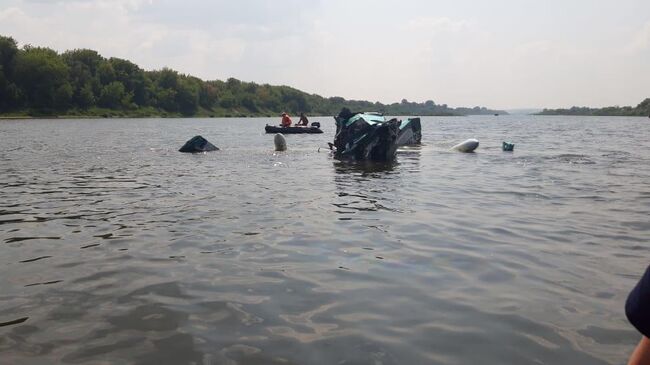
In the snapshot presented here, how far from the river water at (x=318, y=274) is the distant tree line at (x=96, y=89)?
4481 inches

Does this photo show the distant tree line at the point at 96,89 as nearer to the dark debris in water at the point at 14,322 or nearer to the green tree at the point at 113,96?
the green tree at the point at 113,96

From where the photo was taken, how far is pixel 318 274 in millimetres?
7344

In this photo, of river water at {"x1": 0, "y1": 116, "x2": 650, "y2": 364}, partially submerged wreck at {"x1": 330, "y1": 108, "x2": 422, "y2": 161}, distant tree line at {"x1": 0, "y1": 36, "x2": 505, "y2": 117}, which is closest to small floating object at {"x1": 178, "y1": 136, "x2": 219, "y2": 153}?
partially submerged wreck at {"x1": 330, "y1": 108, "x2": 422, "y2": 161}

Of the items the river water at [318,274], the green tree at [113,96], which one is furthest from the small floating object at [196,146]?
the green tree at [113,96]

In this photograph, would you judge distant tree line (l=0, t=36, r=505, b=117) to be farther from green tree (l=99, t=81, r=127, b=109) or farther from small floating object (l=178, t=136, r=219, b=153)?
small floating object (l=178, t=136, r=219, b=153)

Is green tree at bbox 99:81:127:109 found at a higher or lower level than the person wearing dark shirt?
higher

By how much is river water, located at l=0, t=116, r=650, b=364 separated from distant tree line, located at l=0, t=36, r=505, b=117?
114 metres

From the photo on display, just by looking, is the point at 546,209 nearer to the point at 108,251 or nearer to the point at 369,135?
the point at 108,251

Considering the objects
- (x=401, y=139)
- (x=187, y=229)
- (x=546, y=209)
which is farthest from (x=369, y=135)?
(x=187, y=229)

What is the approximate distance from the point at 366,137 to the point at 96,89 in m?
126

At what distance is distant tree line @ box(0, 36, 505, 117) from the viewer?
112 metres

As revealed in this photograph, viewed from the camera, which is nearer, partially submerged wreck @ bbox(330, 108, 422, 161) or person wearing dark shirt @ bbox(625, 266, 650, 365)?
person wearing dark shirt @ bbox(625, 266, 650, 365)

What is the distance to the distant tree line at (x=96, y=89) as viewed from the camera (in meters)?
112

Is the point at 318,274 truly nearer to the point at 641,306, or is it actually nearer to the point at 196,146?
the point at 641,306
